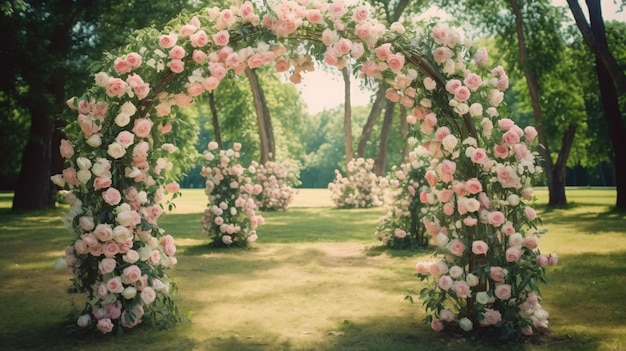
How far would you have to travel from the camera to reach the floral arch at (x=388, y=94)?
4.88m

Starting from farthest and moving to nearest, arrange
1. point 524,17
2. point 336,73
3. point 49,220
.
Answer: point 336,73 → point 524,17 → point 49,220

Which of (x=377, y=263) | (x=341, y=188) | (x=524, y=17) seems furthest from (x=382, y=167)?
(x=377, y=263)

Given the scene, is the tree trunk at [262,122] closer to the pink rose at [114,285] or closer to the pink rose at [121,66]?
the pink rose at [121,66]

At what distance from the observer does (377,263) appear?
9461 mm

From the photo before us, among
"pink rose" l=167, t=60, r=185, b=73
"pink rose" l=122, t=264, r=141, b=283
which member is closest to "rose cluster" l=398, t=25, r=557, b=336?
"pink rose" l=167, t=60, r=185, b=73

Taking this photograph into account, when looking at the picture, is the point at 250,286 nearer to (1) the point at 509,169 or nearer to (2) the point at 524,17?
(1) the point at 509,169

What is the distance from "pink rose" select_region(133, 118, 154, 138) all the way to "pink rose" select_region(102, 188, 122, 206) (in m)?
0.57

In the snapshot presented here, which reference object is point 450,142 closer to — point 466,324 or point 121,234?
point 466,324

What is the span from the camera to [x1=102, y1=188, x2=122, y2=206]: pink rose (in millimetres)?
4855

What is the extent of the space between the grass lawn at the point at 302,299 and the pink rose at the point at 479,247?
31.9 inches

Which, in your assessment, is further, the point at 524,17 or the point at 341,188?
the point at 341,188

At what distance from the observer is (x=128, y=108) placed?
493 centimetres

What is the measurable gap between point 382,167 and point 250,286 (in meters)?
20.3

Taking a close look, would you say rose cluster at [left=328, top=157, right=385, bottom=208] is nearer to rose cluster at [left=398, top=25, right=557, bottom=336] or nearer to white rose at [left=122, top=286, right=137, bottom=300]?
rose cluster at [left=398, top=25, right=557, bottom=336]
